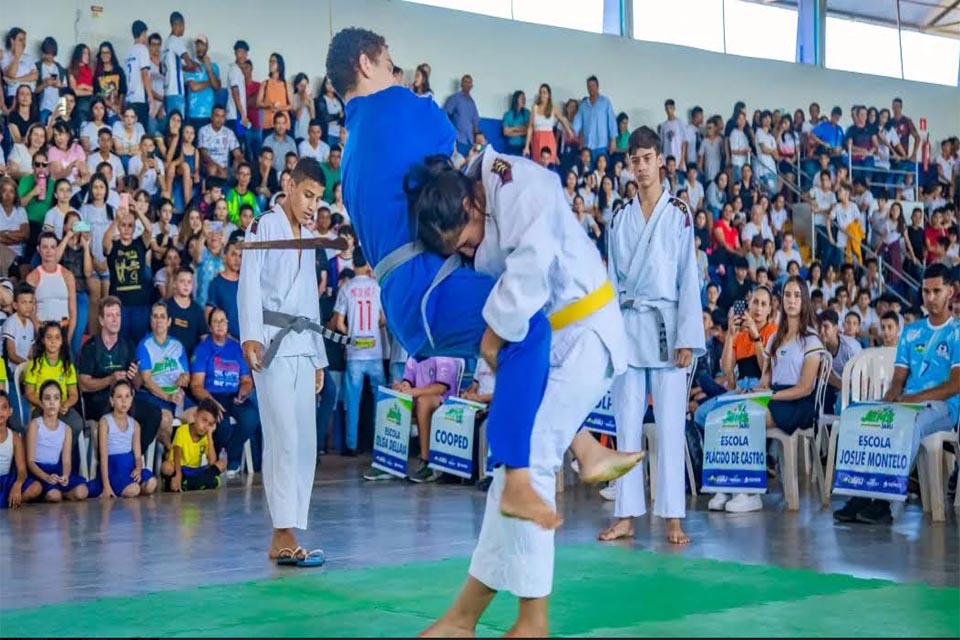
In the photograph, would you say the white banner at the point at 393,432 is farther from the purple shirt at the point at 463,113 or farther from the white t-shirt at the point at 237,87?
the purple shirt at the point at 463,113

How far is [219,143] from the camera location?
37.0 feet

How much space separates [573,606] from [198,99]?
27.7 ft

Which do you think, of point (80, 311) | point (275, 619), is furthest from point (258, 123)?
point (275, 619)

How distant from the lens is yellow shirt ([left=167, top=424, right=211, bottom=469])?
338 inches

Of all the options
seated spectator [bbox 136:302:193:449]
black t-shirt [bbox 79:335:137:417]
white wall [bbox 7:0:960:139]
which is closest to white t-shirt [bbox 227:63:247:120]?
white wall [bbox 7:0:960:139]

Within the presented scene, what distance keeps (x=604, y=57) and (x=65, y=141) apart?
8134mm

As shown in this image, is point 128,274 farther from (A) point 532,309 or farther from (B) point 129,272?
(A) point 532,309

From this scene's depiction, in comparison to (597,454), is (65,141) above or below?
above

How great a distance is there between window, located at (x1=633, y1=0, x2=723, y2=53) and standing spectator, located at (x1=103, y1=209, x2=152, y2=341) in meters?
9.29

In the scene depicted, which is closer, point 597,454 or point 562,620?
point 597,454

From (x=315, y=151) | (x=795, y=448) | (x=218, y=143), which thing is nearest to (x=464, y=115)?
(x=315, y=151)

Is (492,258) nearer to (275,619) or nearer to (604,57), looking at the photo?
(275,619)

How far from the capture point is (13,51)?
35.1 ft

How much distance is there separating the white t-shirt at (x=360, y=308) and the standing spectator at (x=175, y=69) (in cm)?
246
